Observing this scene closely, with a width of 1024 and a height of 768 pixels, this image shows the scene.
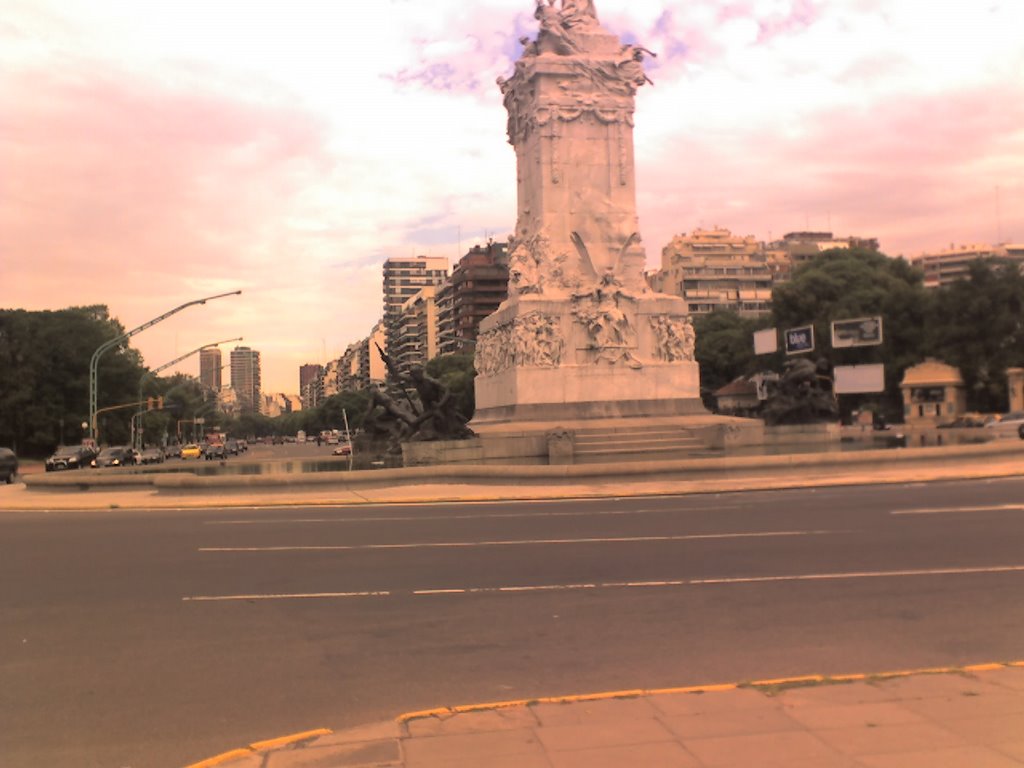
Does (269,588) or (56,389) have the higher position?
(56,389)

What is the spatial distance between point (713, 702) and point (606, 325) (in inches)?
1288

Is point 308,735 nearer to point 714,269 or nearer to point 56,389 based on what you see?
point 56,389

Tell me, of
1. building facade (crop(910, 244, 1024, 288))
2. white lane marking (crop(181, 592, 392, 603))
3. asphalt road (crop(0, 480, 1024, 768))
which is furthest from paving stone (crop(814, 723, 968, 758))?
building facade (crop(910, 244, 1024, 288))

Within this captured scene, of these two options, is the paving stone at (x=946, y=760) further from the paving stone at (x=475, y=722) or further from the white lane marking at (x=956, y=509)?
the white lane marking at (x=956, y=509)

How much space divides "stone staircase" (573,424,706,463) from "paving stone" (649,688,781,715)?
24.1 m

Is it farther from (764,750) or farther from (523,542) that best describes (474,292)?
(764,750)

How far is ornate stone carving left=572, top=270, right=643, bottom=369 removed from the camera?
3797 cm

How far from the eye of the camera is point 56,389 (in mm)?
84125

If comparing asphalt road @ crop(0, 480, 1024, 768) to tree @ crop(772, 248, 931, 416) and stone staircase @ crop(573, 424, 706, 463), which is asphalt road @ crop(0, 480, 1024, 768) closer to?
stone staircase @ crop(573, 424, 706, 463)

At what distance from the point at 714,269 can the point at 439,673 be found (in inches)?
5408

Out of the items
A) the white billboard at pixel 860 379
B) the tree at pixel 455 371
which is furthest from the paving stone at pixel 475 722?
the tree at pixel 455 371

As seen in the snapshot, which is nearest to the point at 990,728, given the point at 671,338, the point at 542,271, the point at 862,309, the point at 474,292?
the point at 542,271

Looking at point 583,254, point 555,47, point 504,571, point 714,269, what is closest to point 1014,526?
point 504,571

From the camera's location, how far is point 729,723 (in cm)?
546
